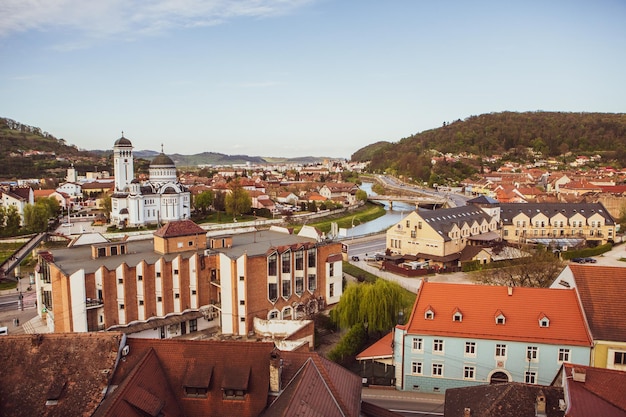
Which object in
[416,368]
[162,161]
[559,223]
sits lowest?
[416,368]

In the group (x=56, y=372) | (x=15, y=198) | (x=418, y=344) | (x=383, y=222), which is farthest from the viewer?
(x=383, y=222)

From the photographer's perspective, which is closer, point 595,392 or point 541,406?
point 541,406

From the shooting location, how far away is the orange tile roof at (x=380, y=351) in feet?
74.7

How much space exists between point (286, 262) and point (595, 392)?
18.8 meters

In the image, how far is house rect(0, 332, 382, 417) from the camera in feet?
44.1

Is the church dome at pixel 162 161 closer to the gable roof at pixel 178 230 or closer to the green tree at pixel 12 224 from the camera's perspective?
the green tree at pixel 12 224

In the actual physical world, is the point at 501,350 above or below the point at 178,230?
below

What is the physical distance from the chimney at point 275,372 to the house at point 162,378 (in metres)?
0.03

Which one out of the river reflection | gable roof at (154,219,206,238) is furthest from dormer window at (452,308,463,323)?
the river reflection

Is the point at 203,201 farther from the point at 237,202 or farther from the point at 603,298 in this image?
the point at 603,298

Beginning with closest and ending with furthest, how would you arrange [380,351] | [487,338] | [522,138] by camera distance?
[487,338] → [380,351] → [522,138]

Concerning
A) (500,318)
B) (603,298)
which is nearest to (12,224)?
(500,318)

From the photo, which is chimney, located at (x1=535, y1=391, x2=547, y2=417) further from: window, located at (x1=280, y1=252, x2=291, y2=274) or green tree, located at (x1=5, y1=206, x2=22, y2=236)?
green tree, located at (x1=5, y1=206, x2=22, y2=236)

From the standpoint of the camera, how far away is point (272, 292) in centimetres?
2967
